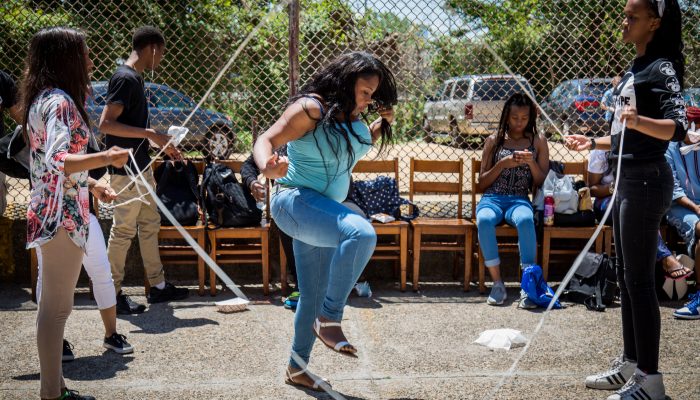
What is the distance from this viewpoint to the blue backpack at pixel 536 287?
5.46 metres

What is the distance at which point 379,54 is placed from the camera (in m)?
8.25

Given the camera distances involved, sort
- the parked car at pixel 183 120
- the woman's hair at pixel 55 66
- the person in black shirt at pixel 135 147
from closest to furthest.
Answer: the woman's hair at pixel 55 66, the person in black shirt at pixel 135 147, the parked car at pixel 183 120

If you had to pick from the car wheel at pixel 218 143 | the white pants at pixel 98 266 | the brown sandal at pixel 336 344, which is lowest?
the brown sandal at pixel 336 344

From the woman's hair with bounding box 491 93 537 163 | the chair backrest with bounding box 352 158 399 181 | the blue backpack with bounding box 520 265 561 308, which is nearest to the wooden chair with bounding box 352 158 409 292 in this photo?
the chair backrest with bounding box 352 158 399 181

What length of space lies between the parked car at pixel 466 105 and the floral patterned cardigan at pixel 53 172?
4.87 meters

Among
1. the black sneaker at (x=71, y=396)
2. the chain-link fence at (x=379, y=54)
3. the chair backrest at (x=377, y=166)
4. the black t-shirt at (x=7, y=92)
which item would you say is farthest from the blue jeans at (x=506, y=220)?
the black t-shirt at (x=7, y=92)

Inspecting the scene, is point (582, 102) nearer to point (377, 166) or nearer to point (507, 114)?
point (507, 114)

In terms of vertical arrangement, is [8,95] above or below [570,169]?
above

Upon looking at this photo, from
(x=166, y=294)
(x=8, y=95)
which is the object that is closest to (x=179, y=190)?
(x=166, y=294)

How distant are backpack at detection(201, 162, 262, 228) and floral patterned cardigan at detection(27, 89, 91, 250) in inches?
98.6

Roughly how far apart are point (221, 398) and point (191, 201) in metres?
2.42

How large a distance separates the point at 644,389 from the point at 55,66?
3139 mm

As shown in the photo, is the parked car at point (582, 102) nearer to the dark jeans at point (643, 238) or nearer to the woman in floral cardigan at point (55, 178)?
the dark jeans at point (643, 238)

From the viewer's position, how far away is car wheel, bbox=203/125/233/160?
6.63 metres
